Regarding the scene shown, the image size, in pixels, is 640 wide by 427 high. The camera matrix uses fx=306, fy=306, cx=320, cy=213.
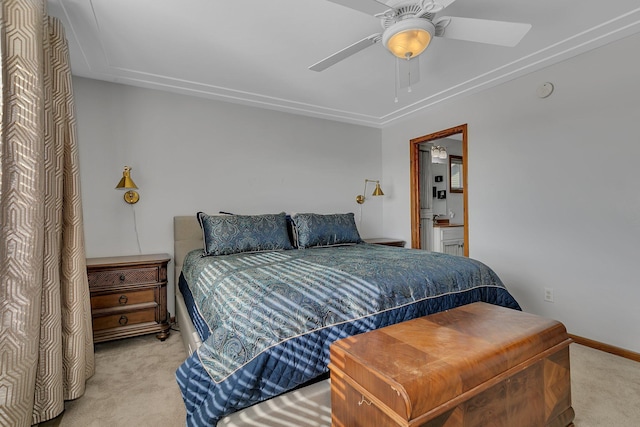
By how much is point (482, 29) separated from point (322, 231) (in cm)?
203

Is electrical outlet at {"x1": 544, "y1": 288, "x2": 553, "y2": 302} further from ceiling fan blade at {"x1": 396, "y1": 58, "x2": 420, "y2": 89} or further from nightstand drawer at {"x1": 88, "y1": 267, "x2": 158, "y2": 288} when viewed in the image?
nightstand drawer at {"x1": 88, "y1": 267, "x2": 158, "y2": 288}

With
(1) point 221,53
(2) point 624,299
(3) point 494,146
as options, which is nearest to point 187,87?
(1) point 221,53

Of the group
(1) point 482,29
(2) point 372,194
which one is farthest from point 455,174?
(1) point 482,29

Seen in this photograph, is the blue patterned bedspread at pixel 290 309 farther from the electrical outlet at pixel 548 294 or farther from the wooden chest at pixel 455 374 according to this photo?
Result: the electrical outlet at pixel 548 294

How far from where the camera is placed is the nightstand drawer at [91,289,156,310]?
94.5 inches

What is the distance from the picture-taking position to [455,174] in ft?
17.6

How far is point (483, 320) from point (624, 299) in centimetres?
164

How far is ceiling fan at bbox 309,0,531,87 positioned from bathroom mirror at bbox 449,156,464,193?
374 cm

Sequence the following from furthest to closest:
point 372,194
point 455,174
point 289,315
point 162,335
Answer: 1. point 455,174
2. point 372,194
3. point 162,335
4. point 289,315

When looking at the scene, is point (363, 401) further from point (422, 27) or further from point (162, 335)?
point (162, 335)

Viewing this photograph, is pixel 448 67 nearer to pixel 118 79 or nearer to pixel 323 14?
pixel 323 14

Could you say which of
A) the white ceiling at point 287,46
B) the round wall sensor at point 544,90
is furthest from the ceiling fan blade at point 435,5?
the round wall sensor at point 544,90

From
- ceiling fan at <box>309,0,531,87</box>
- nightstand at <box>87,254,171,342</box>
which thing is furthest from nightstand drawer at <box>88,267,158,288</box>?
ceiling fan at <box>309,0,531,87</box>

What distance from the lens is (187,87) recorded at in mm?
3033
